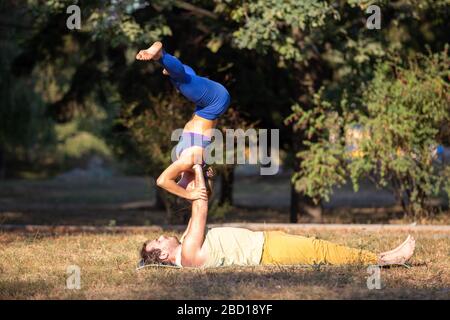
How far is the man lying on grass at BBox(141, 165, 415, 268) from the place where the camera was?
7.61 meters

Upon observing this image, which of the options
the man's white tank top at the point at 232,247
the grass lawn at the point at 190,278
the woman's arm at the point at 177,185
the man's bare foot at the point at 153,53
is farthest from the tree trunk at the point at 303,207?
the man's bare foot at the point at 153,53

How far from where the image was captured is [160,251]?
760cm

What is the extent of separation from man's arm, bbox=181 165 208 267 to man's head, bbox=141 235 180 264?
0.37ft

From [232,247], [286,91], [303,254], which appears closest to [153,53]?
[232,247]

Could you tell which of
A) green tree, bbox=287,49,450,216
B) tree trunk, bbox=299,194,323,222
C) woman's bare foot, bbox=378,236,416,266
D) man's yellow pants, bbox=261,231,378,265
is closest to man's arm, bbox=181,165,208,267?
man's yellow pants, bbox=261,231,378,265

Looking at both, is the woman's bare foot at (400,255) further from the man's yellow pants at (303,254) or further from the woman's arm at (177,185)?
the woman's arm at (177,185)

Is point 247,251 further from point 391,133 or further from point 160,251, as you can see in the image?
point 391,133

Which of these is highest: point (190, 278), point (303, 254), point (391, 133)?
point (391, 133)

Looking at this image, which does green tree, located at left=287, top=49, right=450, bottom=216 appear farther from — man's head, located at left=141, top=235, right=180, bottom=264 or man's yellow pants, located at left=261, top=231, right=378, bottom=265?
man's head, located at left=141, top=235, right=180, bottom=264

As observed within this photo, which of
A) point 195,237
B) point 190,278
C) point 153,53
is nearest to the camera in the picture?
point 190,278

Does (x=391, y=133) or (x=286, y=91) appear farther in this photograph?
(x=286, y=91)

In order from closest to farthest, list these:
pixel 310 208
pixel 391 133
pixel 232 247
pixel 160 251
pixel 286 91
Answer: pixel 160 251
pixel 232 247
pixel 391 133
pixel 310 208
pixel 286 91

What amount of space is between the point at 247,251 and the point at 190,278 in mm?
882

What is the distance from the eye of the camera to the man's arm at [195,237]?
7484 mm
